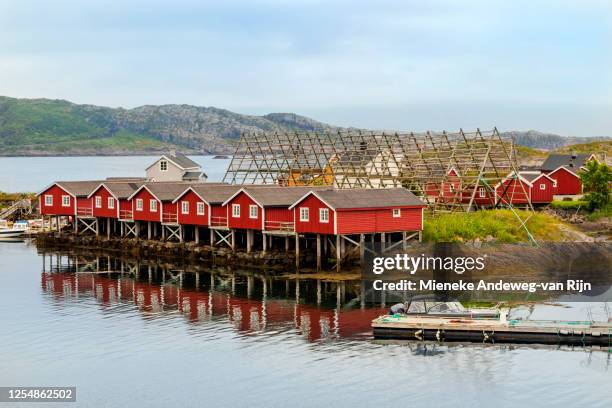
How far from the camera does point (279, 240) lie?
2616 inches

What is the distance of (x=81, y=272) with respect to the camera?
6412 centimetres

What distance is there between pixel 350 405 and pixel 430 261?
80.4 ft

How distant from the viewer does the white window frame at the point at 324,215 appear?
189 feet

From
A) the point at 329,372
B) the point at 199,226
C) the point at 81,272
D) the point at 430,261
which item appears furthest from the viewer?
the point at 199,226

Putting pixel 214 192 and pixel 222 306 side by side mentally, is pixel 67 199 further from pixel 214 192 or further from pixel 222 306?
pixel 222 306

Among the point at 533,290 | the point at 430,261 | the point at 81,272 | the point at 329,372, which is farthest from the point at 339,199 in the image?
the point at 329,372

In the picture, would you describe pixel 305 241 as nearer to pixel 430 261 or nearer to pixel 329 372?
pixel 430 261

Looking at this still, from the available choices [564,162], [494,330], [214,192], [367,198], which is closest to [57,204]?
[214,192]

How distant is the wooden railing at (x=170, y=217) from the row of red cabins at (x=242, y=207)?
45 millimetres

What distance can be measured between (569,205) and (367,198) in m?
27.3

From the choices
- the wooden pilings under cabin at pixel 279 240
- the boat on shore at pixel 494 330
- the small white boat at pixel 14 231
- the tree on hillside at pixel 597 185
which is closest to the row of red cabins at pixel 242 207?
the wooden pilings under cabin at pixel 279 240

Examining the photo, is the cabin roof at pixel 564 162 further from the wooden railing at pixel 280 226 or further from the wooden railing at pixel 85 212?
the wooden railing at pixel 85 212

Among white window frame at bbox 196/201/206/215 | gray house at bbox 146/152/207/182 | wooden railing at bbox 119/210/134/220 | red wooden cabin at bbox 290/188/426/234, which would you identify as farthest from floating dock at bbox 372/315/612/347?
gray house at bbox 146/152/207/182

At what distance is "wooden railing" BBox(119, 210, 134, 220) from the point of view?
74.8m
